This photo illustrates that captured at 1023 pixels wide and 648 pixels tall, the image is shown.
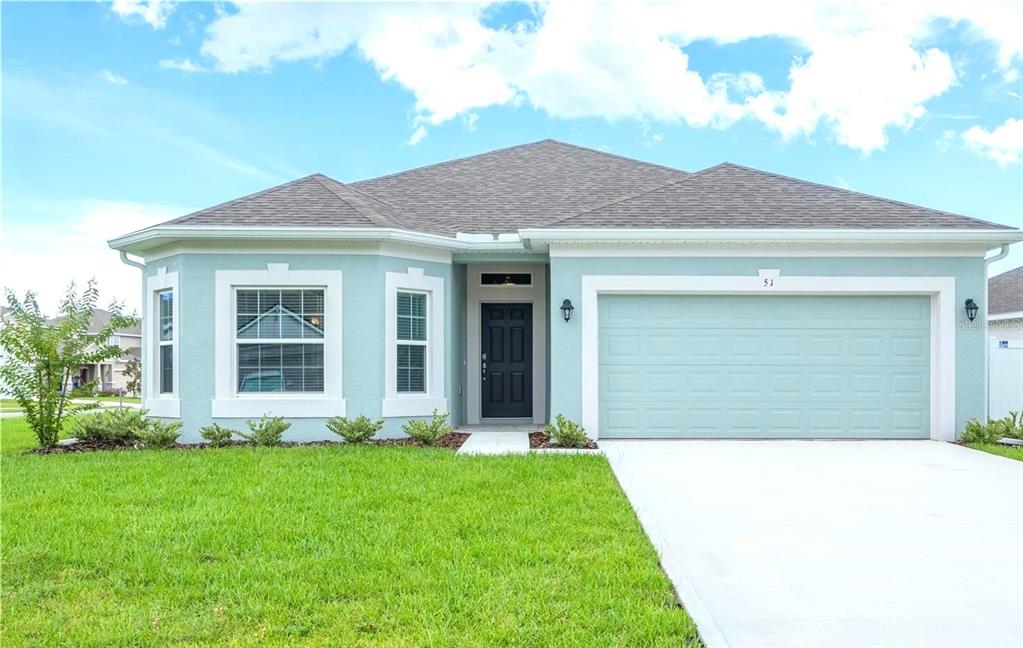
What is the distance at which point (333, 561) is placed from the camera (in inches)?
178

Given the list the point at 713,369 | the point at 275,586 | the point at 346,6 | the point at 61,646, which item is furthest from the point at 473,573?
the point at 346,6

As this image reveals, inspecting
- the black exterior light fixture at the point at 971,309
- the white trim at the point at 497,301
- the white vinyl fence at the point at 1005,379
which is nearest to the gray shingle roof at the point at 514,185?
the white trim at the point at 497,301

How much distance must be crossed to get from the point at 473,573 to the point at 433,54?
14.1 metres

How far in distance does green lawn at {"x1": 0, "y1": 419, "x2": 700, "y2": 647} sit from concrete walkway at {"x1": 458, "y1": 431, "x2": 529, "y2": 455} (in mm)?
1533

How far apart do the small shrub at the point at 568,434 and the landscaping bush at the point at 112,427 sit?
580cm

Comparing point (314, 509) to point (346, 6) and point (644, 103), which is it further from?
point (644, 103)

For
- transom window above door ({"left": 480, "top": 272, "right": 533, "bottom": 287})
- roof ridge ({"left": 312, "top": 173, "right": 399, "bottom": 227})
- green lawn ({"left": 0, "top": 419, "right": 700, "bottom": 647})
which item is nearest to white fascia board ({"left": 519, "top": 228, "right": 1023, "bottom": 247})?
roof ridge ({"left": 312, "top": 173, "right": 399, "bottom": 227})

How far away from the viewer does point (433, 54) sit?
52.5 ft

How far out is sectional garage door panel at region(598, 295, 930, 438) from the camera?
1052cm

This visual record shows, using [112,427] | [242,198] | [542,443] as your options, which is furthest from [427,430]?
[242,198]

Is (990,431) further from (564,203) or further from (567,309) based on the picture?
(564,203)

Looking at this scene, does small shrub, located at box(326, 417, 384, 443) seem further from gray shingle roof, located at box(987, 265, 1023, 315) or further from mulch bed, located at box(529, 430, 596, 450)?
gray shingle roof, located at box(987, 265, 1023, 315)

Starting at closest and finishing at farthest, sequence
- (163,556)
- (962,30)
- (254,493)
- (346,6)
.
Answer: (163,556)
(254,493)
(346,6)
(962,30)

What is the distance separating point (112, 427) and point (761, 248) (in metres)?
9.75
